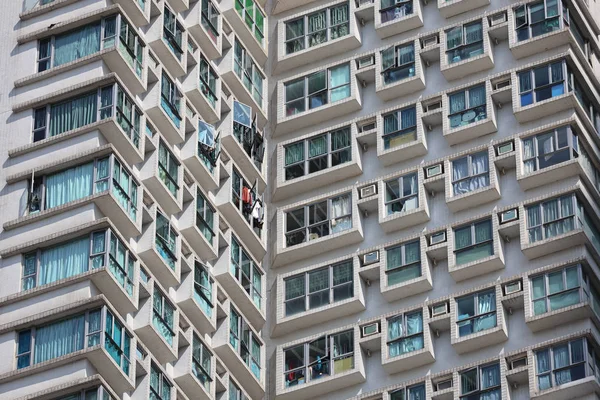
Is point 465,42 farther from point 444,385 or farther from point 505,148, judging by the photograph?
point 444,385

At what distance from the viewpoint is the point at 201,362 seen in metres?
79.2

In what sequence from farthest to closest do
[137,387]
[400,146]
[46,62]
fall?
[400,146], [46,62], [137,387]

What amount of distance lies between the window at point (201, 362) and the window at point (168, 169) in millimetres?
5759

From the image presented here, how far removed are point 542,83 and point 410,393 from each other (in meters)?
13.7

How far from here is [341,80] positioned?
88688 mm

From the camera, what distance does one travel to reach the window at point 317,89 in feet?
290

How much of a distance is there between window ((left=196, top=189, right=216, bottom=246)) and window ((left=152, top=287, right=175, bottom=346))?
501cm

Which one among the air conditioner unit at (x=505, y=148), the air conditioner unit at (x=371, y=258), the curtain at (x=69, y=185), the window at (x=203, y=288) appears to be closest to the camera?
the curtain at (x=69, y=185)

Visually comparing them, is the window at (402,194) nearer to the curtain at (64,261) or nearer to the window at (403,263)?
the window at (403,263)

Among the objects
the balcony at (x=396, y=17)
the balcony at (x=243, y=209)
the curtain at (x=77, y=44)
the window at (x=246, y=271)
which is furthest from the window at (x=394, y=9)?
the curtain at (x=77, y=44)

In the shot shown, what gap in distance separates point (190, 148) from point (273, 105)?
8561mm

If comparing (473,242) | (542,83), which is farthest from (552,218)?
(542,83)

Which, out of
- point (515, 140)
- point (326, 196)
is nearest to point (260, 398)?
point (326, 196)

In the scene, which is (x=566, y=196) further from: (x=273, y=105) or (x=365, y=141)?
(x=273, y=105)
